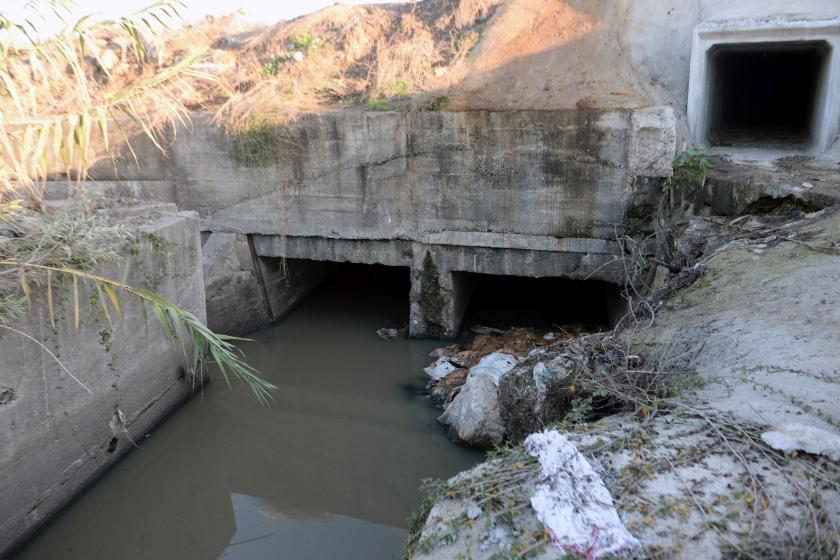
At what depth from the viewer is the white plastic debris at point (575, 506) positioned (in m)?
2.14

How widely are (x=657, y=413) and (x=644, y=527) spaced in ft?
2.83

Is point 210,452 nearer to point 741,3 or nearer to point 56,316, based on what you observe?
point 56,316

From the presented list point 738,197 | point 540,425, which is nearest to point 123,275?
point 540,425

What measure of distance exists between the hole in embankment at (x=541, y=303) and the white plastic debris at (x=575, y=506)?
4757 millimetres

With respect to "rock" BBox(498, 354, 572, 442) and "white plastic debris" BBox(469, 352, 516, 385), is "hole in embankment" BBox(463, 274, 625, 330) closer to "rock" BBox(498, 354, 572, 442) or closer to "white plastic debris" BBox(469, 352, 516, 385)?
"white plastic debris" BBox(469, 352, 516, 385)

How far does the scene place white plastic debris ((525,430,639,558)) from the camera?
2.14 metres

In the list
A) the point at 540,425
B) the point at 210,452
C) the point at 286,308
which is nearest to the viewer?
the point at 540,425

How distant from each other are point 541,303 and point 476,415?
3689mm

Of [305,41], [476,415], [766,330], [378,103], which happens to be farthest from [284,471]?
[305,41]

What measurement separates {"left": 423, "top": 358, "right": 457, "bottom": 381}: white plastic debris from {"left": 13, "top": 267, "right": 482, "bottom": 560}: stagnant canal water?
154 millimetres

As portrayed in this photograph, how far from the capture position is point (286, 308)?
830 centimetres

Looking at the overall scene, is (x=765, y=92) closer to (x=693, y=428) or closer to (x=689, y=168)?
(x=689, y=168)

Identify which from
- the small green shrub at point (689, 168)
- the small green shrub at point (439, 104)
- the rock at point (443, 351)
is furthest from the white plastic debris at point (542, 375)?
the small green shrub at point (439, 104)

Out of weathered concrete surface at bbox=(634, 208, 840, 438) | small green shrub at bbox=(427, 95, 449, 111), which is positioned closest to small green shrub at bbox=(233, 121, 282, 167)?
small green shrub at bbox=(427, 95, 449, 111)
